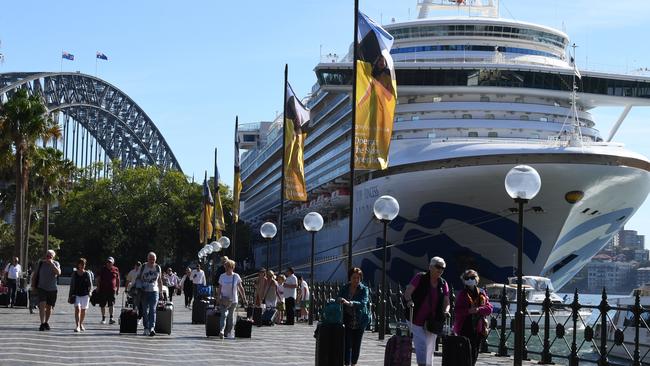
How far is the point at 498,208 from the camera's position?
139 feet

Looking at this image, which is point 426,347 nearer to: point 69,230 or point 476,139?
point 476,139

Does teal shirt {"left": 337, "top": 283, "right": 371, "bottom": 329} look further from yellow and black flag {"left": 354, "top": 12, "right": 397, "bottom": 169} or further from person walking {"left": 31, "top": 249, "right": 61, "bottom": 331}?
person walking {"left": 31, "top": 249, "right": 61, "bottom": 331}

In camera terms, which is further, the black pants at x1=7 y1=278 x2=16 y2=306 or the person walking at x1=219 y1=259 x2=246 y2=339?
the black pants at x1=7 y1=278 x2=16 y2=306

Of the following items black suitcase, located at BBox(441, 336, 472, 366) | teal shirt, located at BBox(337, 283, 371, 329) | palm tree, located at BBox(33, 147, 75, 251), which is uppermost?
palm tree, located at BBox(33, 147, 75, 251)

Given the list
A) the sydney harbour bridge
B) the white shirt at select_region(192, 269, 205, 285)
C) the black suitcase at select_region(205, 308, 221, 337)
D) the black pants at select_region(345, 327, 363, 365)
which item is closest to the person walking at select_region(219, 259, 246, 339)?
the black suitcase at select_region(205, 308, 221, 337)

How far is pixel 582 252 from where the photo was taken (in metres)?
46.4

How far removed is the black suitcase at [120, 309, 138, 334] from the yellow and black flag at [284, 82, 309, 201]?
7.54 m

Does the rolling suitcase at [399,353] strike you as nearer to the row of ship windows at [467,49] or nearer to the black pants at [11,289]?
the black pants at [11,289]

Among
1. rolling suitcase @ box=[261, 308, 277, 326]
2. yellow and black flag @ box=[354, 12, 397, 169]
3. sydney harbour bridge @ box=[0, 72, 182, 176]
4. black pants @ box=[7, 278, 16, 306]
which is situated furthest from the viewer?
sydney harbour bridge @ box=[0, 72, 182, 176]

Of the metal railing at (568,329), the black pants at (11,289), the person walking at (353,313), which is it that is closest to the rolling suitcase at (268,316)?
the metal railing at (568,329)

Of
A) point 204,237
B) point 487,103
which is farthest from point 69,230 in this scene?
point 487,103

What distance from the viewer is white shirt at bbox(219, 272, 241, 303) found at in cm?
2230

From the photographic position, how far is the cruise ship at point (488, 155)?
134 ft

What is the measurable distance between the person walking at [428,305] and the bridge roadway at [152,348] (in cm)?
303
